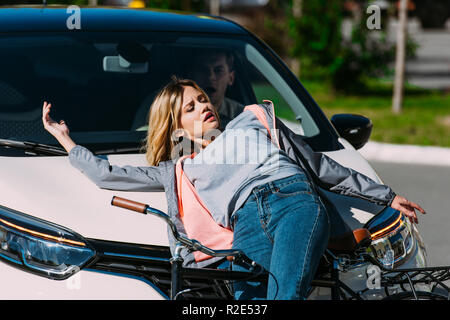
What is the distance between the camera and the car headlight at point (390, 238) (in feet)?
9.78

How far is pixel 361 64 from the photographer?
552 inches

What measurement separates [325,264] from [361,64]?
11685 mm

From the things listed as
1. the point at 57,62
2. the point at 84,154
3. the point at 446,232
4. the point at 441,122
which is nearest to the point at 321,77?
the point at 441,122

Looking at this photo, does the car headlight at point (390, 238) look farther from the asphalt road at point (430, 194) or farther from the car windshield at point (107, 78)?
the asphalt road at point (430, 194)

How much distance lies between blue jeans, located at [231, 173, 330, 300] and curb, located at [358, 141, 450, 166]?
6.59 m

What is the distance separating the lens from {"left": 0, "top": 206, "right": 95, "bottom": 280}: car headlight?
8.60 ft

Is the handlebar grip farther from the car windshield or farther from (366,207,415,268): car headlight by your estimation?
the car windshield

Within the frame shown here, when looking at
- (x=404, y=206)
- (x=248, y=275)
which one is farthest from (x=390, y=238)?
(x=248, y=275)

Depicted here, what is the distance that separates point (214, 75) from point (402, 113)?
8867 millimetres

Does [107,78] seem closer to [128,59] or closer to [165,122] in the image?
[128,59]

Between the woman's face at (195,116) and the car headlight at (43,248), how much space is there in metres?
0.78

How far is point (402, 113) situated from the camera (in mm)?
12609

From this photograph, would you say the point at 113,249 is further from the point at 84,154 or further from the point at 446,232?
the point at 446,232

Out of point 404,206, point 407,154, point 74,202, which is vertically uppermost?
point 74,202
